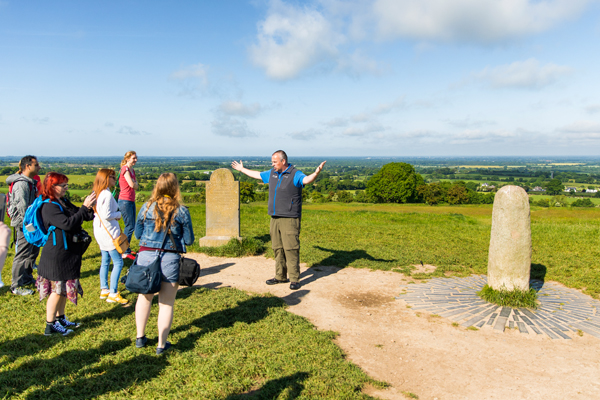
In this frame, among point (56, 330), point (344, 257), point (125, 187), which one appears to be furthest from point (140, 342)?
point (344, 257)

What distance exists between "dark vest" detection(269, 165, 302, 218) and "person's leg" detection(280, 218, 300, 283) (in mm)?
143

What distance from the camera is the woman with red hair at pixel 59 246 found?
4.50 metres

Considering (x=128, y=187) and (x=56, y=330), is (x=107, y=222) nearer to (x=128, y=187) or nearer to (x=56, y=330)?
(x=56, y=330)

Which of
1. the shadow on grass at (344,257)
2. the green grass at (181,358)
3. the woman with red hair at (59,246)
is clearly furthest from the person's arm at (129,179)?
the shadow on grass at (344,257)

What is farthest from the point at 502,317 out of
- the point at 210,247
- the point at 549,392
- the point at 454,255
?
the point at 210,247

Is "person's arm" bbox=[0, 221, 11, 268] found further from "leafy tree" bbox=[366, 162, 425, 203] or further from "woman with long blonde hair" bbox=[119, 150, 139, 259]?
"leafy tree" bbox=[366, 162, 425, 203]

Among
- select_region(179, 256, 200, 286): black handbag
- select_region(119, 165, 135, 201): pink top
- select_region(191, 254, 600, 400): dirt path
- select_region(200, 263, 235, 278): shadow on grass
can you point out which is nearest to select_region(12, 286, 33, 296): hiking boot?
select_region(119, 165, 135, 201): pink top

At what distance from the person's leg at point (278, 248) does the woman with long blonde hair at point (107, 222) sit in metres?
2.84

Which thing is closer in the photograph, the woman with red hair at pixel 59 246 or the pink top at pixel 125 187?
the woman with red hair at pixel 59 246

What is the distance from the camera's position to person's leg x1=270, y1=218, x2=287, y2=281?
24.2ft

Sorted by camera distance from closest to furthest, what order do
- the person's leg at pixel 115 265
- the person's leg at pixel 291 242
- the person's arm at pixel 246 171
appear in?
the person's leg at pixel 115 265 < the person's leg at pixel 291 242 < the person's arm at pixel 246 171

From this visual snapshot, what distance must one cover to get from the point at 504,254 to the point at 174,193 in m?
5.49

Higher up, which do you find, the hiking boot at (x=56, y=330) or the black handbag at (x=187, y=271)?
the black handbag at (x=187, y=271)

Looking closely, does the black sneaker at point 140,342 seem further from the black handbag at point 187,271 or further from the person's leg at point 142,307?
the black handbag at point 187,271
